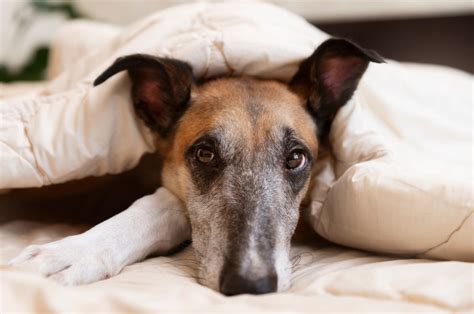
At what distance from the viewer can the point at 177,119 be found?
1.74 metres

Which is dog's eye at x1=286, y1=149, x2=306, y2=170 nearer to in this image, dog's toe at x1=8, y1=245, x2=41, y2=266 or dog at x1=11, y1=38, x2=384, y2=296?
dog at x1=11, y1=38, x2=384, y2=296

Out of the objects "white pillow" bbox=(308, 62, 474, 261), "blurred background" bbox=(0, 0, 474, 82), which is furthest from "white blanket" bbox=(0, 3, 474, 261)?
"blurred background" bbox=(0, 0, 474, 82)

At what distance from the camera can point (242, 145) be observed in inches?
58.1

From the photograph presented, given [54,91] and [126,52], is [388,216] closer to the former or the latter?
[126,52]

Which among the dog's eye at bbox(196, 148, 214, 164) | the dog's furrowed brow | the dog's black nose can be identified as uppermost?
the dog's furrowed brow

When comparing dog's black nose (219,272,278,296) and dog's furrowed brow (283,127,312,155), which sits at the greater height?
dog's furrowed brow (283,127,312,155)

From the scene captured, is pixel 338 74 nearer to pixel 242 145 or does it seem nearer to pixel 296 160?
pixel 296 160

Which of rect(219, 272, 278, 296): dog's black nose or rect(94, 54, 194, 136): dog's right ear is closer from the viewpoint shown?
rect(219, 272, 278, 296): dog's black nose

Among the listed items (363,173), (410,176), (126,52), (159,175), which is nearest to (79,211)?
(159,175)

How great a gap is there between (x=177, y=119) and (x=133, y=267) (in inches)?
23.6

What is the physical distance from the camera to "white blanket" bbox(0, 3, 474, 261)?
4.17ft

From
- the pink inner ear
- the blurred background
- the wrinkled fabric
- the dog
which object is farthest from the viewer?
the blurred background

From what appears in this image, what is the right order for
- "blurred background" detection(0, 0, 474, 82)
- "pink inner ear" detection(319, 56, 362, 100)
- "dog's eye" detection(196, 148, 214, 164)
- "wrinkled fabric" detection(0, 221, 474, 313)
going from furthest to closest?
"blurred background" detection(0, 0, 474, 82) < "pink inner ear" detection(319, 56, 362, 100) < "dog's eye" detection(196, 148, 214, 164) < "wrinkled fabric" detection(0, 221, 474, 313)

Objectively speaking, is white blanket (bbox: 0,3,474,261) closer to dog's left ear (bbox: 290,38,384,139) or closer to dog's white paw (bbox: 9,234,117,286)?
dog's left ear (bbox: 290,38,384,139)
